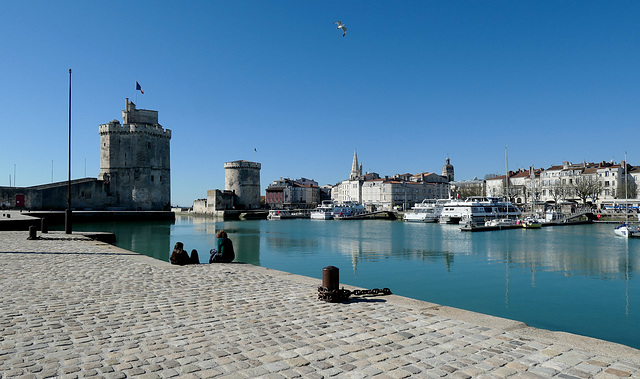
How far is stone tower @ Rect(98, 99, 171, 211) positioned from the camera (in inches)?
2264

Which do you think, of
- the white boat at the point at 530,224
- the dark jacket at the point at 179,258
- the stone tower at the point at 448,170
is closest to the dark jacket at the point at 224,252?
the dark jacket at the point at 179,258

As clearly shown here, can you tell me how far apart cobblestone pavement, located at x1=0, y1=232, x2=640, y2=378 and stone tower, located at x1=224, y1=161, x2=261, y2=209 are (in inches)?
2838

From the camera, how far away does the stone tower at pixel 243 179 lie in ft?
261

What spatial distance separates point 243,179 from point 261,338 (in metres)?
76.2

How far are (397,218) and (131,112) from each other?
148ft

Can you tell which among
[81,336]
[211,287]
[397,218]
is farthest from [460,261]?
[397,218]

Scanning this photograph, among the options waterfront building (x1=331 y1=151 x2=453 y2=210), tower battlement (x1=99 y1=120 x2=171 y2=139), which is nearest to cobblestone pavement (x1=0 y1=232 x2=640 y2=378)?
tower battlement (x1=99 y1=120 x2=171 y2=139)

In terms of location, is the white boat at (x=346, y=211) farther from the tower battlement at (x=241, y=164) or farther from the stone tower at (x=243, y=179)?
the tower battlement at (x=241, y=164)

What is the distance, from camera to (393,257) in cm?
2189

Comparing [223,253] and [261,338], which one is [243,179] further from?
[261,338]

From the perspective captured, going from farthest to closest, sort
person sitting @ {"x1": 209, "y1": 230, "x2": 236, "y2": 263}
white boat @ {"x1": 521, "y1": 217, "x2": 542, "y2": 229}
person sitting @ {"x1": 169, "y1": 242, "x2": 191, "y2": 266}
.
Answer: white boat @ {"x1": 521, "y1": 217, "x2": 542, "y2": 229}, person sitting @ {"x1": 209, "y1": 230, "x2": 236, "y2": 263}, person sitting @ {"x1": 169, "y1": 242, "x2": 191, "y2": 266}

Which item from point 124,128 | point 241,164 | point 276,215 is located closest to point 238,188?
point 241,164

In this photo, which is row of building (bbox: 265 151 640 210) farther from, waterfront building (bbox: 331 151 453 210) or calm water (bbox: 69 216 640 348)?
calm water (bbox: 69 216 640 348)

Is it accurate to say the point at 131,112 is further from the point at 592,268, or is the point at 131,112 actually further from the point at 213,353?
the point at 213,353
